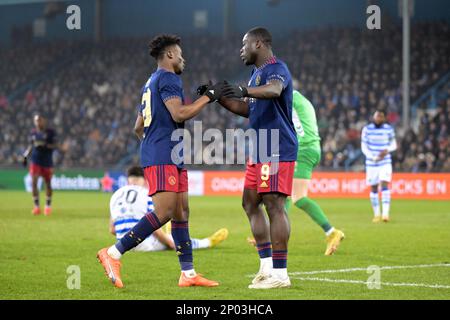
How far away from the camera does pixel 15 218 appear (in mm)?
19594

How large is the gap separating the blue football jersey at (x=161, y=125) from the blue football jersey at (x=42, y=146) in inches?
517

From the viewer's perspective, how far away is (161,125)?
28.9ft

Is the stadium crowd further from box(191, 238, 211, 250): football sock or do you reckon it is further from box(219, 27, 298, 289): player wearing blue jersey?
box(219, 27, 298, 289): player wearing blue jersey

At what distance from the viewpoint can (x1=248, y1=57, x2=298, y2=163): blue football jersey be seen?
29.0 feet

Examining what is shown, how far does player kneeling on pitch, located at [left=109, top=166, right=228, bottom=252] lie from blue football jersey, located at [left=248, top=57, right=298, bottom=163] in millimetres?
3446

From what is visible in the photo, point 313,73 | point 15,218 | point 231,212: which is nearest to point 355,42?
point 313,73

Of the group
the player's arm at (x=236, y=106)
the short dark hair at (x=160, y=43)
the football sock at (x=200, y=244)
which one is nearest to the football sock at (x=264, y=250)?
the player's arm at (x=236, y=106)

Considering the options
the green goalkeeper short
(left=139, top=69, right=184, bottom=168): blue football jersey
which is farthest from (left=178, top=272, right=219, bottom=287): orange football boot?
the green goalkeeper short

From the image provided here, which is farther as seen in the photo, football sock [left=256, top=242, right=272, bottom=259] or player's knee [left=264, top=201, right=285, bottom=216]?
football sock [left=256, top=242, right=272, bottom=259]

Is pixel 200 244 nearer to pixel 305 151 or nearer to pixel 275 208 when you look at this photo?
pixel 305 151

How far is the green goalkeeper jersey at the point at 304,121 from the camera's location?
12797 millimetres

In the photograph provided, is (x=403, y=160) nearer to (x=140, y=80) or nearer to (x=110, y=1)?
(x=140, y=80)

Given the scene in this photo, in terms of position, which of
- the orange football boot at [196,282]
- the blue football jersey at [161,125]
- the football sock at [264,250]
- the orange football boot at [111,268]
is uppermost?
the blue football jersey at [161,125]

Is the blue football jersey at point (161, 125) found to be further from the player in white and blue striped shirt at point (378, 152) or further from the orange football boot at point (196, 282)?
the player in white and blue striped shirt at point (378, 152)
